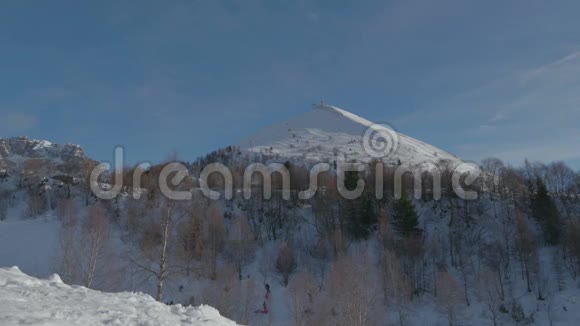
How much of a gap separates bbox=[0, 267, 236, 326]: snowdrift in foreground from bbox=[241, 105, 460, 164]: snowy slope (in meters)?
87.6

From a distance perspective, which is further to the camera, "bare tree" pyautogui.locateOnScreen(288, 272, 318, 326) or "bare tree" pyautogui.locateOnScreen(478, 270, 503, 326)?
"bare tree" pyautogui.locateOnScreen(478, 270, 503, 326)

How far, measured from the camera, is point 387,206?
49.8 m

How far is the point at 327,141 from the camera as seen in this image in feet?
412

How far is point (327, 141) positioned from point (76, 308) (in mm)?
119864

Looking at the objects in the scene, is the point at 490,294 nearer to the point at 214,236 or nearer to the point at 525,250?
the point at 525,250

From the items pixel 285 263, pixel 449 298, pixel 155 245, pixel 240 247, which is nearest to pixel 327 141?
pixel 240 247

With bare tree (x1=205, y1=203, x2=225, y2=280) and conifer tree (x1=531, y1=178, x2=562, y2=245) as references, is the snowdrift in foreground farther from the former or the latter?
conifer tree (x1=531, y1=178, x2=562, y2=245)

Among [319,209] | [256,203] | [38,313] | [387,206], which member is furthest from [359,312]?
[256,203]

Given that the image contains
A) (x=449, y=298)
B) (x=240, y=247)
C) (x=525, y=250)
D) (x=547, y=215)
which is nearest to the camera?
(x=449, y=298)

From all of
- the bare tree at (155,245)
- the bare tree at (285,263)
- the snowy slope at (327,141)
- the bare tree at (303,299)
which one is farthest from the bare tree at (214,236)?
the snowy slope at (327,141)

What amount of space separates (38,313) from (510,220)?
5244 centimetres

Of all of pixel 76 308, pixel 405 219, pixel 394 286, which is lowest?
pixel 394 286

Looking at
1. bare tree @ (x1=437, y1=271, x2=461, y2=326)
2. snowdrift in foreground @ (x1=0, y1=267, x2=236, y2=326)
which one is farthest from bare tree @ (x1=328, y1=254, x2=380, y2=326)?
snowdrift in foreground @ (x1=0, y1=267, x2=236, y2=326)

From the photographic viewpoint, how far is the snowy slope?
105 m
